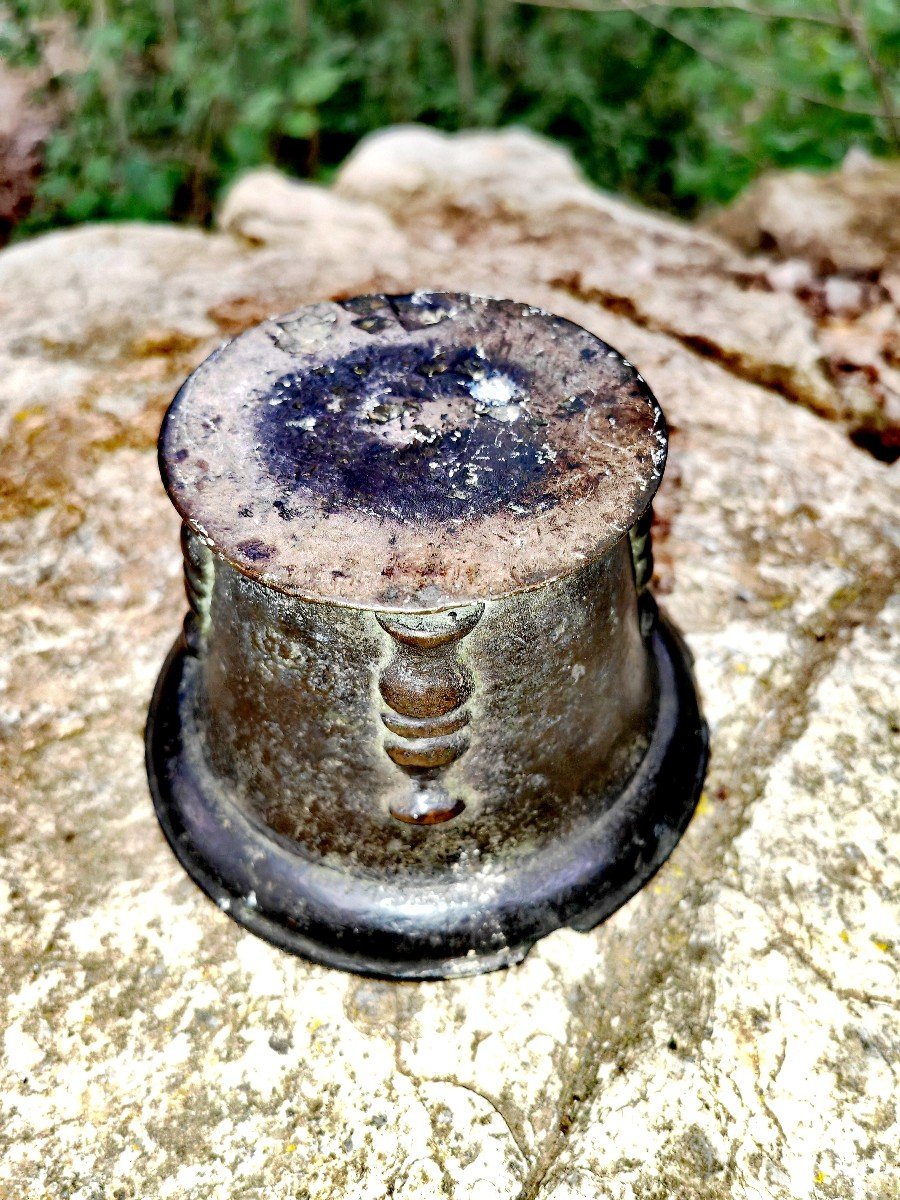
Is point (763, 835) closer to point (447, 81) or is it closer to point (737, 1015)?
point (737, 1015)

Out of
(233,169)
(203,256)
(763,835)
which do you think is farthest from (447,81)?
(763,835)

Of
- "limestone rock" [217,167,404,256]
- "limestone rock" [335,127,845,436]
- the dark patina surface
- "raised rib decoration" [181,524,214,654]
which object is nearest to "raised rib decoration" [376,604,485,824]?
the dark patina surface

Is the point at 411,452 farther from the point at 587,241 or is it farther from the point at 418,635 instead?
the point at 587,241

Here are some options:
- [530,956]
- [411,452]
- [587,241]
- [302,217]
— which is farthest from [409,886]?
[302,217]

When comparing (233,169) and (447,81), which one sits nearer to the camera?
(233,169)

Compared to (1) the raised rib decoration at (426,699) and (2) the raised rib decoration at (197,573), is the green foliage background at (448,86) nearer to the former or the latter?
(2) the raised rib decoration at (197,573)

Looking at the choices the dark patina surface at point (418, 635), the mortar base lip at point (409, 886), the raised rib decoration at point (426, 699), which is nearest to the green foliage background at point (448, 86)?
the dark patina surface at point (418, 635)
